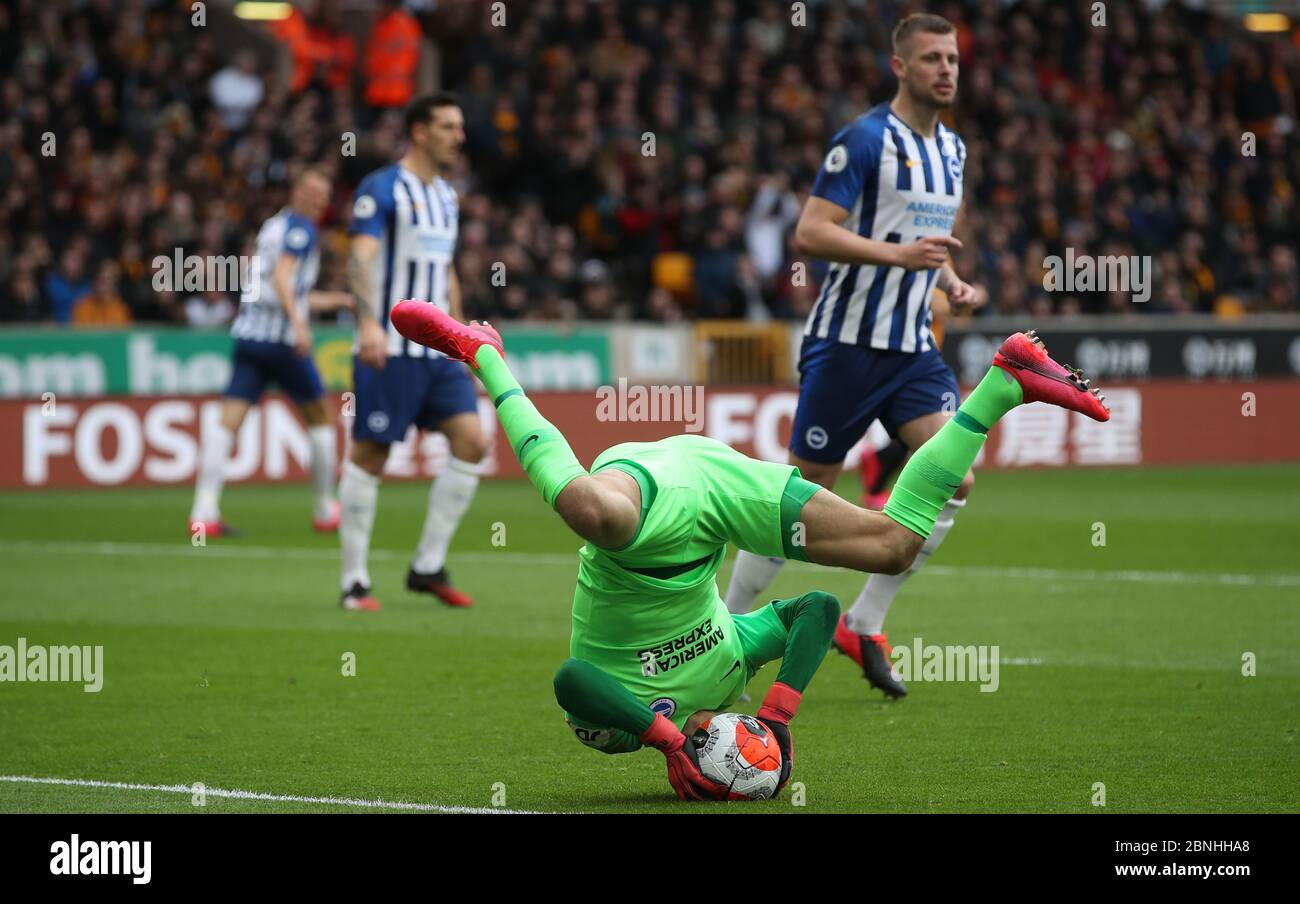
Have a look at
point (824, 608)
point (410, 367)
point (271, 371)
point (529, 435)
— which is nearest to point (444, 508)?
point (410, 367)

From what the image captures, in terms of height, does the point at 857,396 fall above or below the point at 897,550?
above

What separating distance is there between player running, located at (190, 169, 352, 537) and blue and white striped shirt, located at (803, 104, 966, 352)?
6624 millimetres

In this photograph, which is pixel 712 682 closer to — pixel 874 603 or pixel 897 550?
pixel 897 550

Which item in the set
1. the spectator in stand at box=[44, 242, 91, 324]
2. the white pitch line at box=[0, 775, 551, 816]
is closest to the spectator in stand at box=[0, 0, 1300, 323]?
the spectator in stand at box=[44, 242, 91, 324]

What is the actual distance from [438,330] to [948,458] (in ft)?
5.28

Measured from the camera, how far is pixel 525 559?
41.4ft

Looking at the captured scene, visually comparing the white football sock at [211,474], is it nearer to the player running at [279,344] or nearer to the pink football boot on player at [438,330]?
the player running at [279,344]

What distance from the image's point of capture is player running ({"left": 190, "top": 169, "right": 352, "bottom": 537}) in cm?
1351

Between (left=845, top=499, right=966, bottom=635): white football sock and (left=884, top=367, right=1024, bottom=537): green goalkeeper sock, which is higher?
(left=884, top=367, right=1024, bottom=537): green goalkeeper sock
